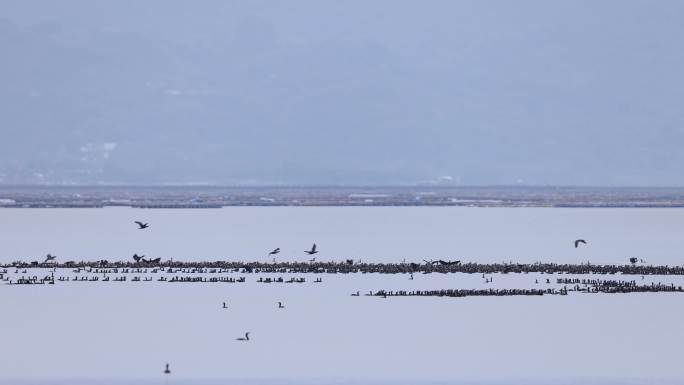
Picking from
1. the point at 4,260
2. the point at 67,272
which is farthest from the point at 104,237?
the point at 67,272

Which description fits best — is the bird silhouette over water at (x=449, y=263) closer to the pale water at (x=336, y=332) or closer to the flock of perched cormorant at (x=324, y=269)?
the flock of perched cormorant at (x=324, y=269)

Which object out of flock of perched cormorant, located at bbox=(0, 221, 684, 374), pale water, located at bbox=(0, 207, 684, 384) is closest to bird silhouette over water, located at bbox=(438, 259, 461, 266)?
flock of perched cormorant, located at bbox=(0, 221, 684, 374)

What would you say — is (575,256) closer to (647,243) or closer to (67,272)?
(647,243)

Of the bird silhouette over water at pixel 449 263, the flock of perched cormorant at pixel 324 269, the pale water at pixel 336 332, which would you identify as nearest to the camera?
the pale water at pixel 336 332

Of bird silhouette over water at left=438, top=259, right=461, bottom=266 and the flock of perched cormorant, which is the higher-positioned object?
bird silhouette over water at left=438, top=259, right=461, bottom=266

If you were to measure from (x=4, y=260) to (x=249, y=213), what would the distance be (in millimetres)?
50764

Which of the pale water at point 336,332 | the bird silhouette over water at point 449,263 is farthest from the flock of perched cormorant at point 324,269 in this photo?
the pale water at point 336,332

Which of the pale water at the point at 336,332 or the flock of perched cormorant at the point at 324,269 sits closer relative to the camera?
the pale water at the point at 336,332

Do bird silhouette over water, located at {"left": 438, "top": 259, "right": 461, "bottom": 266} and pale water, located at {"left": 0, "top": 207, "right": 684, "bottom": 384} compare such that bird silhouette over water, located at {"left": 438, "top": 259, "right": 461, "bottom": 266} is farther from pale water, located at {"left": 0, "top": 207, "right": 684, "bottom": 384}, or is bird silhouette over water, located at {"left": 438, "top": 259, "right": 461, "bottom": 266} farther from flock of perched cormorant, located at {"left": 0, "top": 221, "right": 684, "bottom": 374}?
pale water, located at {"left": 0, "top": 207, "right": 684, "bottom": 384}

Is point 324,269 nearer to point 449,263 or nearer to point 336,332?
point 449,263

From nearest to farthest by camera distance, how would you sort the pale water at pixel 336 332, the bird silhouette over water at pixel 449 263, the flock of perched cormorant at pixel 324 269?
the pale water at pixel 336 332
the flock of perched cormorant at pixel 324 269
the bird silhouette over water at pixel 449 263

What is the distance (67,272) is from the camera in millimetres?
41344

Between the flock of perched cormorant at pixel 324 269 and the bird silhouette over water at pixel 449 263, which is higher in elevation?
the bird silhouette over water at pixel 449 263

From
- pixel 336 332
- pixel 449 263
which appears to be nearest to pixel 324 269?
pixel 449 263
